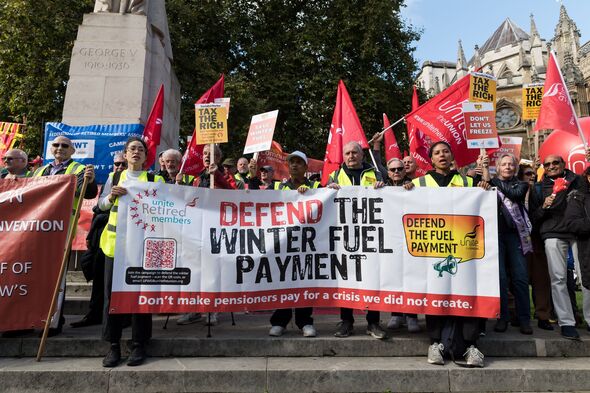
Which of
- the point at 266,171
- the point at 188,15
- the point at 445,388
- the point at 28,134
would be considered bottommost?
the point at 445,388

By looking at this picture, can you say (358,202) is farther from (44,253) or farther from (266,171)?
(44,253)

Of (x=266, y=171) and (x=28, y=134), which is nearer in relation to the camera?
(x=266, y=171)

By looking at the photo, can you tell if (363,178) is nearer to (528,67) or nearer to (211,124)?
(211,124)

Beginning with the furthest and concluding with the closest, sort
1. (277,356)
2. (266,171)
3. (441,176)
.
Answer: (266,171) → (441,176) → (277,356)

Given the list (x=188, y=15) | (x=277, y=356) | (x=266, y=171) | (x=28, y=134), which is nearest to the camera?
(x=277, y=356)

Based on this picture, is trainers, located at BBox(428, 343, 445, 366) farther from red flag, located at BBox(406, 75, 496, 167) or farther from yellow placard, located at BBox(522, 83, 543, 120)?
yellow placard, located at BBox(522, 83, 543, 120)

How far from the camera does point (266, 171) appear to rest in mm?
7312

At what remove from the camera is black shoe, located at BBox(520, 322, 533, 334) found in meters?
4.94

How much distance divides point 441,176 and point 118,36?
7.47 meters

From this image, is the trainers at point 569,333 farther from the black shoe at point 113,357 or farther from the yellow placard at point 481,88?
the black shoe at point 113,357

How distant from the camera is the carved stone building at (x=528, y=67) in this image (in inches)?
2064

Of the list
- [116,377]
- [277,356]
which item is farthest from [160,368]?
[277,356]

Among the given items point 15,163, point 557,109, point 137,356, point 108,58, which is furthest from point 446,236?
point 108,58

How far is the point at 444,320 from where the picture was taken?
4398mm
